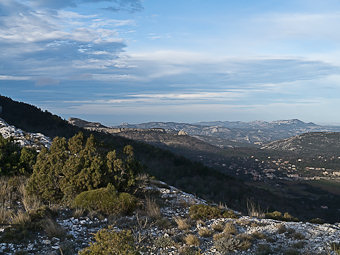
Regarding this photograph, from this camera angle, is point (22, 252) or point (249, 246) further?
point (249, 246)

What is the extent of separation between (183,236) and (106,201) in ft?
10.6

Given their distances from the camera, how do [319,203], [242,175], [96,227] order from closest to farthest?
[96,227] → [319,203] → [242,175]

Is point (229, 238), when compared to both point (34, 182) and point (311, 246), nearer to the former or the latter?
point (311, 246)

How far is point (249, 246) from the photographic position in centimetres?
728

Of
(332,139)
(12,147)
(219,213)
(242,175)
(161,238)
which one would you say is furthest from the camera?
(332,139)

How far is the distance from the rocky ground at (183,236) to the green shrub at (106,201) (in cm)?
35

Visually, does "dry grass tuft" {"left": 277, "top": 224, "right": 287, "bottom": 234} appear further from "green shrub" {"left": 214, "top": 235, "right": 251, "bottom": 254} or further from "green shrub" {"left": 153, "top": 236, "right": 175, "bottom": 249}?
"green shrub" {"left": 153, "top": 236, "right": 175, "bottom": 249}

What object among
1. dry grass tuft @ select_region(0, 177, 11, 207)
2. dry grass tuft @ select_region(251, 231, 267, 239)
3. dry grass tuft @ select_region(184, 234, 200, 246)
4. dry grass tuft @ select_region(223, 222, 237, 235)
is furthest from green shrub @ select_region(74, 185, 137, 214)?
dry grass tuft @ select_region(251, 231, 267, 239)

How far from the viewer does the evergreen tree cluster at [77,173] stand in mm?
10906

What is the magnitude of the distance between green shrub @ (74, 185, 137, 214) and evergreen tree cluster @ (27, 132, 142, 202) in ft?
2.76

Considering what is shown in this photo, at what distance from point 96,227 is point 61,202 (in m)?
2.97

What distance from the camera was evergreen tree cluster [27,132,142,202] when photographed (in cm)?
1091

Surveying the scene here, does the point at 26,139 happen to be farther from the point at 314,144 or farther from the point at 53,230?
the point at 314,144

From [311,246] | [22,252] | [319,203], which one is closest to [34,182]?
[22,252]
